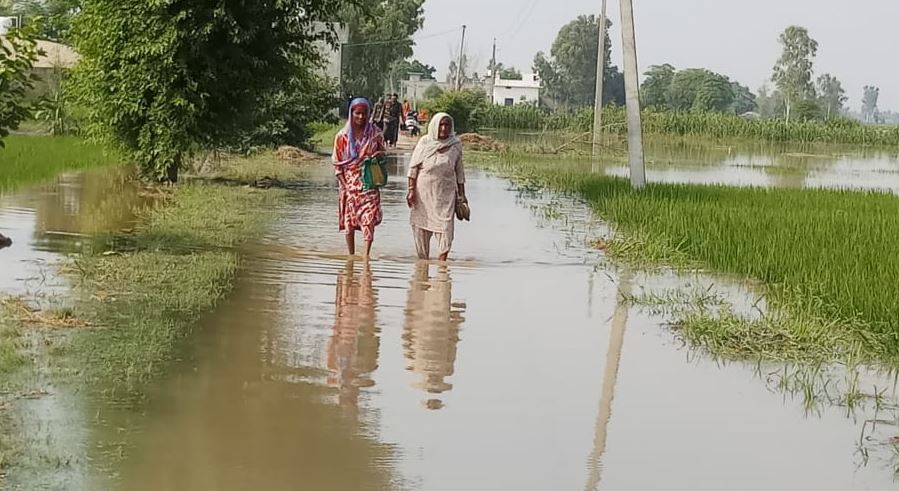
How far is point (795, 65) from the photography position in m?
98.1

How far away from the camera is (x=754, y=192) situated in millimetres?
19938

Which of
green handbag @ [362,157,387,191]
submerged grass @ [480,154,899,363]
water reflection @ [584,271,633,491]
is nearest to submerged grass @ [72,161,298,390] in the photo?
green handbag @ [362,157,387,191]

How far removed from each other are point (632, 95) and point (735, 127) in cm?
4237

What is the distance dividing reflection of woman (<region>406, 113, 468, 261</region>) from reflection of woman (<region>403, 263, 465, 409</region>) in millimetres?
758

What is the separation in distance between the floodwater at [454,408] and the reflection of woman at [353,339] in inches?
0.7

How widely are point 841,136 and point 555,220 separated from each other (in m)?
48.7

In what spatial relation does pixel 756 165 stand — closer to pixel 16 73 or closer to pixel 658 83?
pixel 16 73

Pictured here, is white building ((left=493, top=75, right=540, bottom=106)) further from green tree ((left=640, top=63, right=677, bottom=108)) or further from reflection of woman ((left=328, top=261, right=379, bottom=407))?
reflection of woman ((left=328, top=261, right=379, bottom=407))

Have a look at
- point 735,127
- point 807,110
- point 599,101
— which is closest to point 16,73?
point 599,101

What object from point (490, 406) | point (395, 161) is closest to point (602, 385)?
point (490, 406)

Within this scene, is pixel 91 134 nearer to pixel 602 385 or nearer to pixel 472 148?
pixel 602 385

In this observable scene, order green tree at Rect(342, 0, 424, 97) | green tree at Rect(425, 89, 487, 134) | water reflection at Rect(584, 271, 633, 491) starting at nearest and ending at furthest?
water reflection at Rect(584, 271, 633, 491) → green tree at Rect(425, 89, 487, 134) → green tree at Rect(342, 0, 424, 97)

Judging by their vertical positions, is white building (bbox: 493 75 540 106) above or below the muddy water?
above

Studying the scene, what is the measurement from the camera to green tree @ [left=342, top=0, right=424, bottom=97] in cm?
6462
